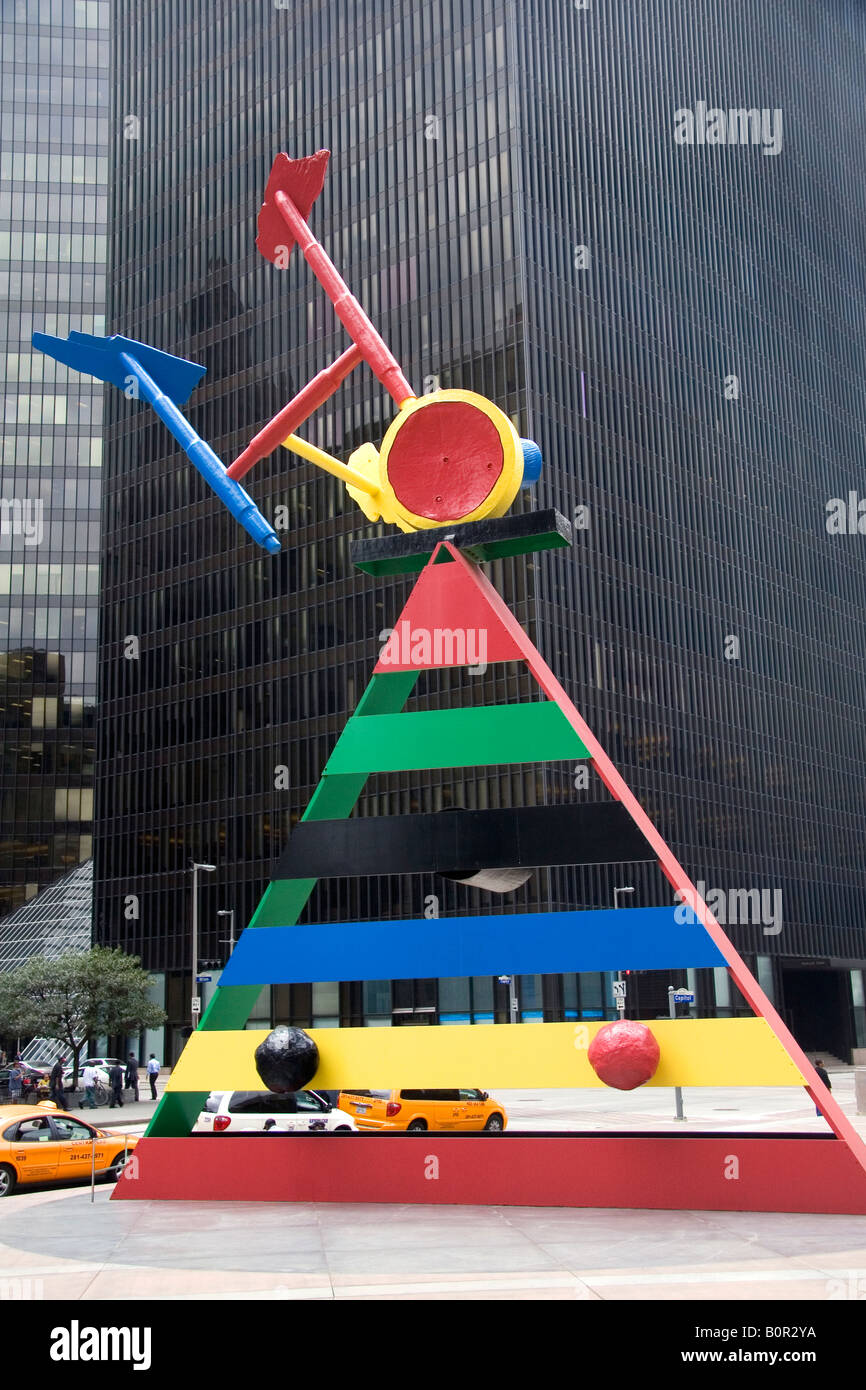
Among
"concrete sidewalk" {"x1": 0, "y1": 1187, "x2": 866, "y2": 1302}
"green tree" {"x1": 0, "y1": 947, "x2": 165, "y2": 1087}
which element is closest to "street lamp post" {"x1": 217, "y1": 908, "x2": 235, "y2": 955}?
"green tree" {"x1": 0, "y1": 947, "x2": 165, "y2": 1087}

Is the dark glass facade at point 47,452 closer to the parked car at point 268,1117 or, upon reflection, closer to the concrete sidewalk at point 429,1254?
the parked car at point 268,1117

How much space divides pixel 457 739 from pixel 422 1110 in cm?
1384

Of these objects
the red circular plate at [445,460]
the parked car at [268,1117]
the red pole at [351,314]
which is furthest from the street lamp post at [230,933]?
the red pole at [351,314]

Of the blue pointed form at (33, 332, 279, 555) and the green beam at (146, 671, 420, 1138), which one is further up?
the blue pointed form at (33, 332, 279, 555)

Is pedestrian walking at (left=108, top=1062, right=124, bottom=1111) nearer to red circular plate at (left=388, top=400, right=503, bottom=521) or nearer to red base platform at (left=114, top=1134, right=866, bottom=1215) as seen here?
red base platform at (left=114, top=1134, right=866, bottom=1215)

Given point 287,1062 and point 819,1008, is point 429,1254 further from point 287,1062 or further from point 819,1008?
point 819,1008

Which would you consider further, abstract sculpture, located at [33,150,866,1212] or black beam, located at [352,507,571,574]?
black beam, located at [352,507,571,574]

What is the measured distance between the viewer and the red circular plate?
16391mm

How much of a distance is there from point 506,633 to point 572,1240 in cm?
710

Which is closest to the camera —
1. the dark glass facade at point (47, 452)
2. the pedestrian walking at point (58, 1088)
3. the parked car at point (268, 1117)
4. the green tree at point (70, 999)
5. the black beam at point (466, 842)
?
the black beam at point (466, 842)

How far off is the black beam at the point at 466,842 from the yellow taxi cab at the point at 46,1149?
6716 millimetres

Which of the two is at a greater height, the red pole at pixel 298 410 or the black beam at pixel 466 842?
the red pole at pixel 298 410

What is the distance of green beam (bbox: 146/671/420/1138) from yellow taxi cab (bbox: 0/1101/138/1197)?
13.8 feet

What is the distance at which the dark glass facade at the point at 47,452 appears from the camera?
8688cm
